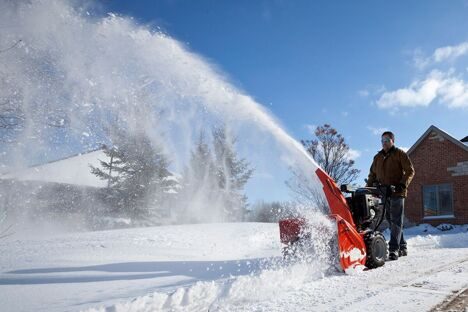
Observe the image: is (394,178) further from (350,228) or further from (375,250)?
(350,228)

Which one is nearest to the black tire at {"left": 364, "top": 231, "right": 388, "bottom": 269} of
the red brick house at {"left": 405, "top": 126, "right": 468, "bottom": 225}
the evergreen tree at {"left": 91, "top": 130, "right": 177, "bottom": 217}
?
the red brick house at {"left": 405, "top": 126, "right": 468, "bottom": 225}

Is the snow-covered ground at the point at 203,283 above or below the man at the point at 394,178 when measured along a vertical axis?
below

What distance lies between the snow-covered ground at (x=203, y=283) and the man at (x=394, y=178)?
0.35 metres

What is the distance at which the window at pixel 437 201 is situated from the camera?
Answer: 1652cm

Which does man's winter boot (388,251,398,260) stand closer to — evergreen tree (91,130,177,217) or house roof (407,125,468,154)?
house roof (407,125,468,154)

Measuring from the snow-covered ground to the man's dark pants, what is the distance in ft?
0.97

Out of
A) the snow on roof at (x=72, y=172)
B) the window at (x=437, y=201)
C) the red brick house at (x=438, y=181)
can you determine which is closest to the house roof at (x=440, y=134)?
the red brick house at (x=438, y=181)

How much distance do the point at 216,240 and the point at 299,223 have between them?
13.5 ft

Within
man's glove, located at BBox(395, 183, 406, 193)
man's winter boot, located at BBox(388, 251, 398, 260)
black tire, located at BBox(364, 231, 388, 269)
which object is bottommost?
man's winter boot, located at BBox(388, 251, 398, 260)

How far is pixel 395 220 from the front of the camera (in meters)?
5.54

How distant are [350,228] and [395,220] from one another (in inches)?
61.3

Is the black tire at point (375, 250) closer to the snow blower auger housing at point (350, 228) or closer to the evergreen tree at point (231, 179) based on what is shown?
the snow blower auger housing at point (350, 228)

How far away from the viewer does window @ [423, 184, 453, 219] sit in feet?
54.2

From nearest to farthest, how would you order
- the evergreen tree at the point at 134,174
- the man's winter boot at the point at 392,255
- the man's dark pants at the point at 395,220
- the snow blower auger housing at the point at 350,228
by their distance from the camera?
the snow blower auger housing at the point at 350,228 < the man's winter boot at the point at 392,255 < the man's dark pants at the point at 395,220 < the evergreen tree at the point at 134,174
